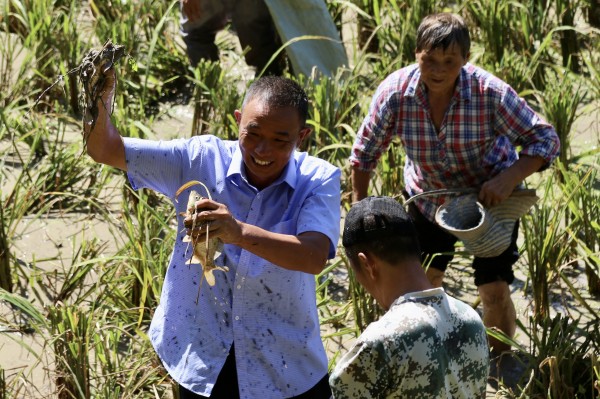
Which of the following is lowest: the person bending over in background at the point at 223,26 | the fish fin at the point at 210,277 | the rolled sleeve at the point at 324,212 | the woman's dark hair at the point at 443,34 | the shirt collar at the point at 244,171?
the fish fin at the point at 210,277

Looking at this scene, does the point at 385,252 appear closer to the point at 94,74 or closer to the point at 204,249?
the point at 204,249

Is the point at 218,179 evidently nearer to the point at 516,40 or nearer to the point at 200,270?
the point at 200,270

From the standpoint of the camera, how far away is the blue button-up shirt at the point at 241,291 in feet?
8.15

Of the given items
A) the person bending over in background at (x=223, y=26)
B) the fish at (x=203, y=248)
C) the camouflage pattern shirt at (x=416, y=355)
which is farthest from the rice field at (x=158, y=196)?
the camouflage pattern shirt at (x=416, y=355)

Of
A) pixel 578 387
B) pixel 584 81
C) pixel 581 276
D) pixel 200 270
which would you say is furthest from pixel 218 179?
pixel 584 81

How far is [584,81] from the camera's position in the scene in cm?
544

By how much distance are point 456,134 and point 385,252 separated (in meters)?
1.37

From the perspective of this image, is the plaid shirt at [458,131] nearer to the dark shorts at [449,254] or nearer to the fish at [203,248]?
the dark shorts at [449,254]

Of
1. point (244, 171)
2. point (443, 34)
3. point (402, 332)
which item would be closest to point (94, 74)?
point (244, 171)

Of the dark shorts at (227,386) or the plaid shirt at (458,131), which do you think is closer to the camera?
the dark shorts at (227,386)

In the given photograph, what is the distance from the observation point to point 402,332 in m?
2.06

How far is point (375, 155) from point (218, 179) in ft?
3.70

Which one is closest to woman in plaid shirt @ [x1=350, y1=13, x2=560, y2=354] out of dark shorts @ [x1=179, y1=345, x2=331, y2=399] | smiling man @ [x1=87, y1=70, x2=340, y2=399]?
smiling man @ [x1=87, y1=70, x2=340, y2=399]

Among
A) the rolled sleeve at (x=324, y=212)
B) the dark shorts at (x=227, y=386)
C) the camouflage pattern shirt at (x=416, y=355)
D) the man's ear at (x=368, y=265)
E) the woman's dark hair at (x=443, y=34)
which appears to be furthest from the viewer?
the woman's dark hair at (x=443, y=34)
